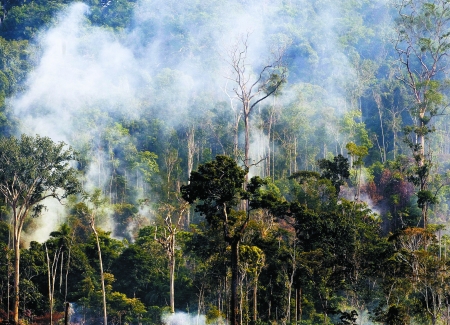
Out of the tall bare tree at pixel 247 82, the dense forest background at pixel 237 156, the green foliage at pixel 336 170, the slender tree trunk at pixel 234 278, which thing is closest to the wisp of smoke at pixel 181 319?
the dense forest background at pixel 237 156

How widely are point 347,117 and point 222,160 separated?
108 feet

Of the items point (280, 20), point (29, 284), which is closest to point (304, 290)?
point (29, 284)

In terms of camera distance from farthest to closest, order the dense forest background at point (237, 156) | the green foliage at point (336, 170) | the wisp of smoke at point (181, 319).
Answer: the green foliage at point (336, 170) < the wisp of smoke at point (181, 319) < the dense forest background at point (237, 156)

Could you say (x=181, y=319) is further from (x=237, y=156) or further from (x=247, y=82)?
(x=247, y=82)

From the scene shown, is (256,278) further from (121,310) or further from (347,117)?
(347,117)

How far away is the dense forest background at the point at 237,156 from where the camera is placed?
34.2 m

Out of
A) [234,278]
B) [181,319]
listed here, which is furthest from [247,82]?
[234,278]

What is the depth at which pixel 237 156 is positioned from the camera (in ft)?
179

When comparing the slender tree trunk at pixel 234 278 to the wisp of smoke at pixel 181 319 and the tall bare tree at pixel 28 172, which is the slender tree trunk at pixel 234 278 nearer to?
the wisp of smoke at pixel 181 319

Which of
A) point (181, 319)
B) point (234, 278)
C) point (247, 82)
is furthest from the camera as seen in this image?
point (247, 82)

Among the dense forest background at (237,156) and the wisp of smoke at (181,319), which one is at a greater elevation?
the dense forest background at (237,156)

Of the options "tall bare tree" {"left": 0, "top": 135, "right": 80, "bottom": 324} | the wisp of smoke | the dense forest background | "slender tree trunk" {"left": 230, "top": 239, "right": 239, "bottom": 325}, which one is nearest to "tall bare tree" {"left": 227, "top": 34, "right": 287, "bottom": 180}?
the dense forest background

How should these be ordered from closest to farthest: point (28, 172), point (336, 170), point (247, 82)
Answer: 1. point (28, 172)
2. point (336, 170)
3. point (247, 82)

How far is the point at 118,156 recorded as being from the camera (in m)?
60.8
